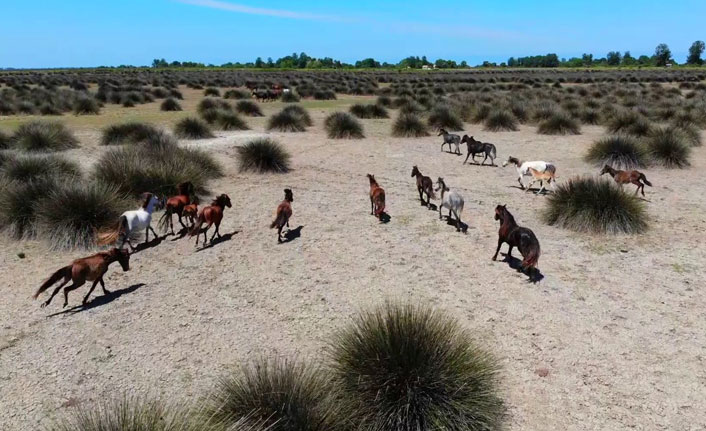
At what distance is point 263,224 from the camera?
33.6 feet

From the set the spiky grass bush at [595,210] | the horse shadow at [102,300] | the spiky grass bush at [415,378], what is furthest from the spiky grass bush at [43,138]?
the spiky grass bush at [415,378]

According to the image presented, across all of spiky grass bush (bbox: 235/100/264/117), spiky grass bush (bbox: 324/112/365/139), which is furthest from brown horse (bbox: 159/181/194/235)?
spiky grass bush (bbox: 235/100/264/117)

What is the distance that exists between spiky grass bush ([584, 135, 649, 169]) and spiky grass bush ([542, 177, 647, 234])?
5985 millimetres

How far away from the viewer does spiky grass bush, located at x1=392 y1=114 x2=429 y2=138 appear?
22141 millimetres

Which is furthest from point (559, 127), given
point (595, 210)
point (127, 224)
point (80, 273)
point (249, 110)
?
point (80, 273)

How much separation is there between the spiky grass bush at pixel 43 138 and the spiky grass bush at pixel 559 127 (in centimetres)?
1956

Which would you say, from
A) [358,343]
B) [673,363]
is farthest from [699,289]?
[358,343]

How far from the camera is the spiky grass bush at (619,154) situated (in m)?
15.6

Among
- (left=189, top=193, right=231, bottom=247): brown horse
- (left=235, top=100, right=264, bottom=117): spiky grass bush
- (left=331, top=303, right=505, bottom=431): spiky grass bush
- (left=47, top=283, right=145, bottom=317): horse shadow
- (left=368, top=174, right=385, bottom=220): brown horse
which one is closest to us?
(left=331, top=303, right=505, bottom=431): spiky grass bush

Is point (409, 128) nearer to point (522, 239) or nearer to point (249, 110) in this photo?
point (249, 110)

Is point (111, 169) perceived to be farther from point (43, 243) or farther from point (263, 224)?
point (263, 224)

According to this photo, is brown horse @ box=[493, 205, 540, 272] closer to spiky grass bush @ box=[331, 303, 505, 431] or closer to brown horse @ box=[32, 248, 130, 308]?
spiky grass bush @ box=[331, 303, 505, 431]

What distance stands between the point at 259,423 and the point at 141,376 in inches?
75.1

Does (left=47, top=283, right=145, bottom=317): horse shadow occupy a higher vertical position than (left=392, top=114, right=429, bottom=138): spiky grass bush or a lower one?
lower
